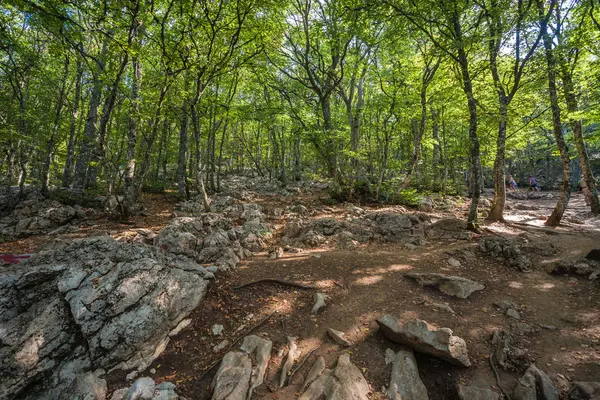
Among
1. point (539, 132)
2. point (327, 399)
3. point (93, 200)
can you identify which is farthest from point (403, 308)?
point (539, 132)

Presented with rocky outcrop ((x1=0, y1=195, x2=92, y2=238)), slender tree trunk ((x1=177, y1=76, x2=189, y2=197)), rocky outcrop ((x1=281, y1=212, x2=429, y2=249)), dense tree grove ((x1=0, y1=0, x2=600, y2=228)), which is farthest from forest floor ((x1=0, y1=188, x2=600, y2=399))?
slender tree trunk ((x1=177, y1=76, x2=189, y2=197))

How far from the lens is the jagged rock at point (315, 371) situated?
11.7 ft

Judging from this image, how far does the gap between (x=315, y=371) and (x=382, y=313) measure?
1928 millimetres

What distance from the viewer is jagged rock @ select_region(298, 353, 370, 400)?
329 cm

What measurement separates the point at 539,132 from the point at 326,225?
3492 cm

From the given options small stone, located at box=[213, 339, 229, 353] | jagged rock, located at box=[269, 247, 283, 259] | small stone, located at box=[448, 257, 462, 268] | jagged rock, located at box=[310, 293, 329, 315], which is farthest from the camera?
jagged rock, located at box=[269, 247, 283, 259]

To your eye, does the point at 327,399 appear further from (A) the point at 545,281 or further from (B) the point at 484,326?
(A) the point at 545,281

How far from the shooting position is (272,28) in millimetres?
11164

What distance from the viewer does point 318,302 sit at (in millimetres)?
5105

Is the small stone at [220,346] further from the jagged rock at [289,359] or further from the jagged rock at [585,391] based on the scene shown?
the jagged rock at [585,391]

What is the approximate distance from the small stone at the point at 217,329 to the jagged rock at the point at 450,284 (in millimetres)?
4464

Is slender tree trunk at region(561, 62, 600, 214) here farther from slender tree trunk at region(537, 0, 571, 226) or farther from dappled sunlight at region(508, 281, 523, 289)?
dappled sunlight at region(508, 281, 523, 289)

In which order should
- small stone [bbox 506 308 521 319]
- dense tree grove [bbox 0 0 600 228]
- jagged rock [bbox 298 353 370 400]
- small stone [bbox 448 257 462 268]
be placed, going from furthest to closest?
dense tree grove [bbox 0 0 600 228]
small stone [bbox 448 257 462 268]
small stone [bbox 506 308 521 319]
jagged rock [bbox 298 353 370 400]

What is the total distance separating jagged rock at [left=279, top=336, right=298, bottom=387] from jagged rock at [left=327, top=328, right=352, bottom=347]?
64 centimetres
